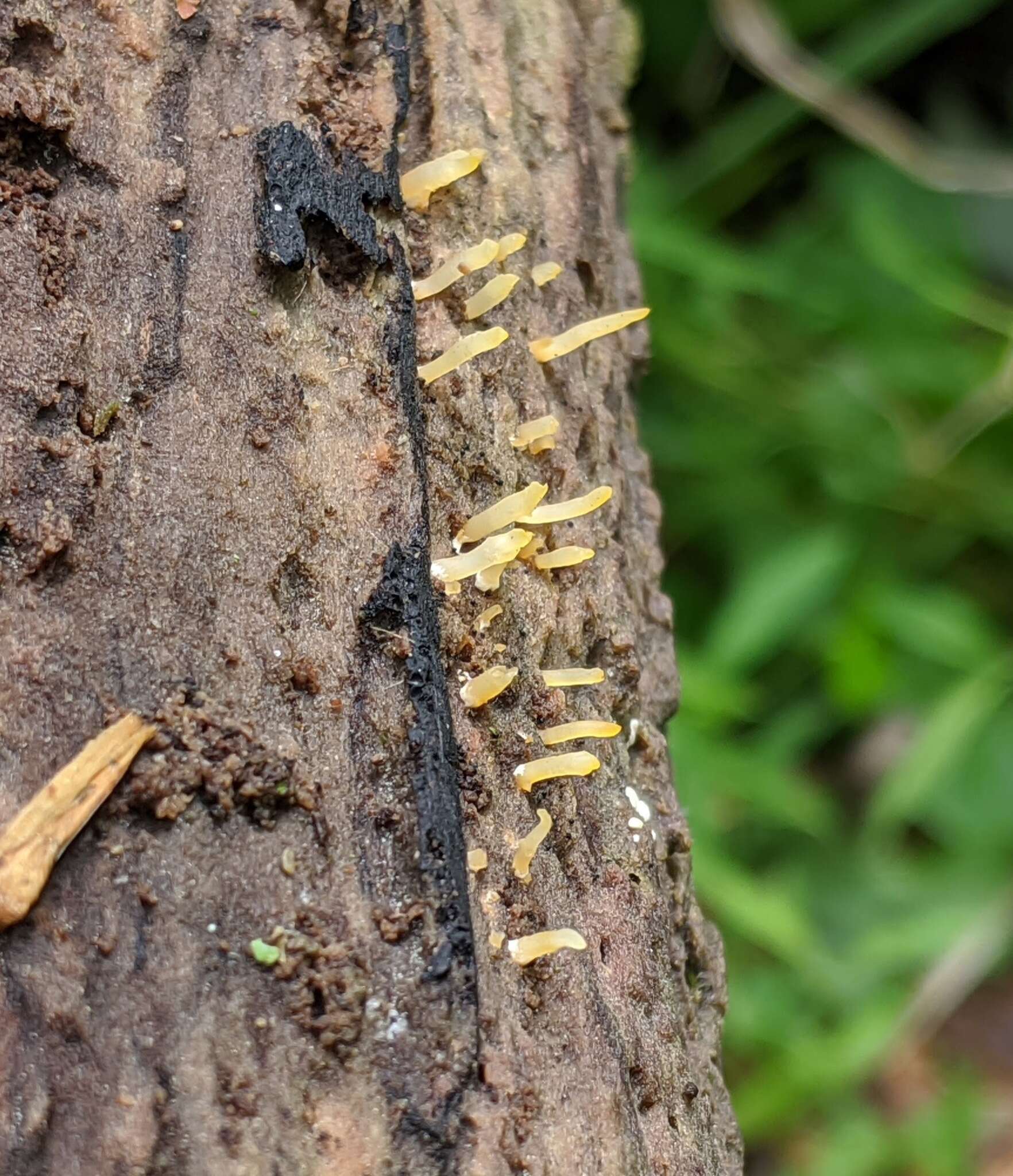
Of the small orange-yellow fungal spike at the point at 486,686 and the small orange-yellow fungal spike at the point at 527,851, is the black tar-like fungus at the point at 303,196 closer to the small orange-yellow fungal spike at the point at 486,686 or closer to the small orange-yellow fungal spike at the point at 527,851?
the small orange-yellow fungal spike at the point at 486,686

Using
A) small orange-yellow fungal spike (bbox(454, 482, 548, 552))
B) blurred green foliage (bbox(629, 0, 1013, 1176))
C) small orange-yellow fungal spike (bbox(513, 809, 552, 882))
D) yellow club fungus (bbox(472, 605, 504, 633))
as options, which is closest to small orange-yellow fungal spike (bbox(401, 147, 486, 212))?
small orange-yellow fungal spike (bbox(454, 482, 548, 552))

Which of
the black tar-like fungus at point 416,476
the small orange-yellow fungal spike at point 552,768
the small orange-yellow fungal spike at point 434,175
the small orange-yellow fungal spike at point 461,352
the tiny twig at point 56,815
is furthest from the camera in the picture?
the small orange-yellow fungal spike at point 434,175

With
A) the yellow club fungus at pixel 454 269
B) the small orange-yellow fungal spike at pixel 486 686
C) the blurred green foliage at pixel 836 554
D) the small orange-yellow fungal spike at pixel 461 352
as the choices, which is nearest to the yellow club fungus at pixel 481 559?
the small orange-yellow fungal spike at pixel 486 686

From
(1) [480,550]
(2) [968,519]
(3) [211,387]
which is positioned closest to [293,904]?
(1) [480,550]

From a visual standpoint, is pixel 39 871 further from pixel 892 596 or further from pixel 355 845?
pixel 892 596

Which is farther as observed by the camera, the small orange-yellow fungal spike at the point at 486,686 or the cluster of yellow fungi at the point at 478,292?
the cluster of yellow fungi at the point at 478,292
